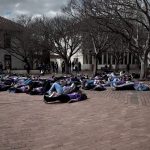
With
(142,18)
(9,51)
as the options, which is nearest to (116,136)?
(142,18)

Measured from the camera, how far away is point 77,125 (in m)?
10.1

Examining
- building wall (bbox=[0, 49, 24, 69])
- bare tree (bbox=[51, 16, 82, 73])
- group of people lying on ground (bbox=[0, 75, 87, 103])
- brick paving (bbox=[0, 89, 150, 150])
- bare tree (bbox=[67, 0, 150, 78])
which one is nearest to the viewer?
brick paving (bbox=[0, 89, 150, 150])

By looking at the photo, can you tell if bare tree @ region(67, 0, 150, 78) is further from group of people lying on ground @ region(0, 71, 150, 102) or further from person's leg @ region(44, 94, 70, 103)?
person's leg @ region(44, 94, 70, 103)

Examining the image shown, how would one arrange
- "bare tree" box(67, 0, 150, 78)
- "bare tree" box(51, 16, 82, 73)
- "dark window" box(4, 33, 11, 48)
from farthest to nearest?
"dark window" box(4, 33, 11, 48) → "bare tree" box(51, 16, 82, 73) → "bare tree" box(67, 0, 150, 78)

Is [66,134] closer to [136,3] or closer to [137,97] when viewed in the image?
[137,97]

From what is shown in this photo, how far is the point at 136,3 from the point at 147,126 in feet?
64.8

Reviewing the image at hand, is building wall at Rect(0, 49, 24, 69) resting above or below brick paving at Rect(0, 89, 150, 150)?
above

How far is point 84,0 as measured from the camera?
30.9 meters

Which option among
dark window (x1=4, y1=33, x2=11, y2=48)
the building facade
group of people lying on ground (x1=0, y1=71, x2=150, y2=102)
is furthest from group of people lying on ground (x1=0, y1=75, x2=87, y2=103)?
dark window (x1=4, y1=33, x2=11, y2=48)

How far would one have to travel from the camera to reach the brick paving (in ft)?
26.2

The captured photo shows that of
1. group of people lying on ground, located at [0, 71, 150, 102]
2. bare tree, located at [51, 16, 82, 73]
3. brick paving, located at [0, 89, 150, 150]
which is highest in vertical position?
bare tree, located at [51, 16, 82, 73]

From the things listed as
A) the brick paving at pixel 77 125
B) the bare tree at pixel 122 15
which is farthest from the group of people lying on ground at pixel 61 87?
the bare tree at pixel 122 15

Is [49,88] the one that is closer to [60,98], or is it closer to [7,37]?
[60,98]

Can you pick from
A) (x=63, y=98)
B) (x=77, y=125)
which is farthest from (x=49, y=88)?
(x=77, y=125)
